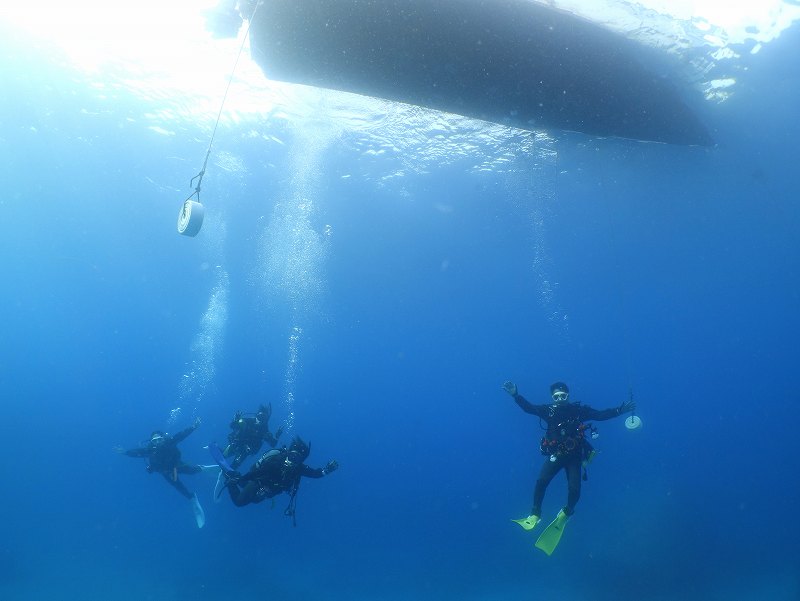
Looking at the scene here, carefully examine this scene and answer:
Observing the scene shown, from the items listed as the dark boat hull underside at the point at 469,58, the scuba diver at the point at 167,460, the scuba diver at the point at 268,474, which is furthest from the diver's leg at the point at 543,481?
the scuba diver at the point at 167,460

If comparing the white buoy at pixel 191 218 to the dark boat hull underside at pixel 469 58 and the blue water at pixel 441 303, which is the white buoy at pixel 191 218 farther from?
the blue water at pixel 441 303

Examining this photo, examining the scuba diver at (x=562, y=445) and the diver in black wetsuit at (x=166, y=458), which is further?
the diver in black wetsuit at (x=166, y=458)

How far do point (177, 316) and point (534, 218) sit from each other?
55159 millimetres

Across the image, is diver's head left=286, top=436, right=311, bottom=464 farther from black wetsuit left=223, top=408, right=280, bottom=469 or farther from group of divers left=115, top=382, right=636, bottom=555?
black wetsuit left=223, top=408, right=280, bottom=469

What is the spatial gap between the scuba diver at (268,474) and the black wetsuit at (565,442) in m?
3.81

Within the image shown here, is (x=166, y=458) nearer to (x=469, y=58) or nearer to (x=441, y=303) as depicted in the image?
(x=469, y=58)

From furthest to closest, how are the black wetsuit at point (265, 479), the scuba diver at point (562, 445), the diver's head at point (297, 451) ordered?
1. the diver's head at point (297, 451)
2. the black wetsuit at point (265, 479)
3. the scuba diver at point (562, 445)

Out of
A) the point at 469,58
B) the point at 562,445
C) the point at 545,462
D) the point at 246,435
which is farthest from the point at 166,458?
the point at 469,58

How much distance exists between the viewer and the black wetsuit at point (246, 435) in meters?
12.1

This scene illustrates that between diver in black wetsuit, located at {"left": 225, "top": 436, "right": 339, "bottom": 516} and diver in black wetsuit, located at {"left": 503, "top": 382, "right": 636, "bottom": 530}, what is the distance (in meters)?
3.77

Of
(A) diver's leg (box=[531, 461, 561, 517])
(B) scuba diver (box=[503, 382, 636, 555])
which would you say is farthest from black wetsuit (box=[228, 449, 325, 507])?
(B) scuba diver (box=[503, 382, 636, 555])

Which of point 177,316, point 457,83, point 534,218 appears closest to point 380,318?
point 534,218

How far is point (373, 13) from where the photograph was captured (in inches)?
275

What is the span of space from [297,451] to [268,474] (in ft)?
2.27
